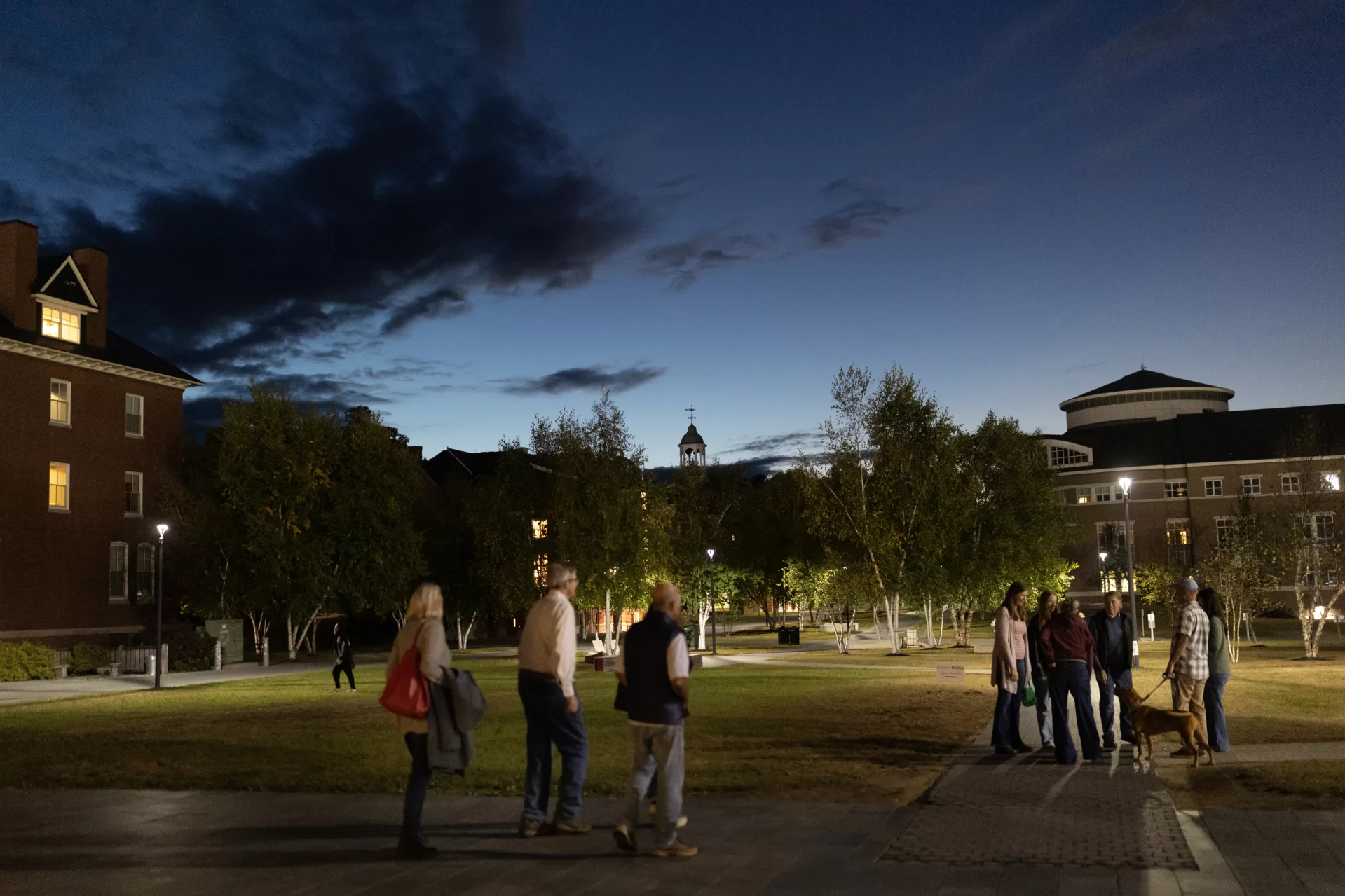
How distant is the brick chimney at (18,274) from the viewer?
1555 inches

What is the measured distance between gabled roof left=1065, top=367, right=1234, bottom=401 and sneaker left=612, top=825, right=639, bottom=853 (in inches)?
3860

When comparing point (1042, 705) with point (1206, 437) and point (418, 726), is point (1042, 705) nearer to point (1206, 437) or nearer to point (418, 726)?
point (418, 726)

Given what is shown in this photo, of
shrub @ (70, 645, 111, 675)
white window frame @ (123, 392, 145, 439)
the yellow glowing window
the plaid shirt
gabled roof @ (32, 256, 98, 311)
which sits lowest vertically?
shrub @ (70, 645, 111, 675)

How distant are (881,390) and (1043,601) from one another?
31.3m

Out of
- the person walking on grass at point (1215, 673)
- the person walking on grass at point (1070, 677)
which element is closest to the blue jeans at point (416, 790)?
the person walking on grass at point (1070, 677)

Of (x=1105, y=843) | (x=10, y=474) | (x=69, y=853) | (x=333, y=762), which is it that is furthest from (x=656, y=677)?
(x=10, y=474)

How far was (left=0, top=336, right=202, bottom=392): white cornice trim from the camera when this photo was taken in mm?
38438

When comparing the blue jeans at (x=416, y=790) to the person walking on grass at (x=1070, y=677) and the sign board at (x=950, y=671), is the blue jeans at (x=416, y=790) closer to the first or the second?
the person walking on grass at (x=1070, y=677)

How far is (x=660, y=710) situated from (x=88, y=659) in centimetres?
3399

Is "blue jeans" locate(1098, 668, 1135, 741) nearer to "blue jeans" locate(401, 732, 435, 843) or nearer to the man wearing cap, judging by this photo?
the man wearing cap

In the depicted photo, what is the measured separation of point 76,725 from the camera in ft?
64.6

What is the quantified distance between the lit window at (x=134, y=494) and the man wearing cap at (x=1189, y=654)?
1531 inches

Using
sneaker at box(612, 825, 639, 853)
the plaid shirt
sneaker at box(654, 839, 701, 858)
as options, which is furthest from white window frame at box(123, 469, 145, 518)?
sneaker at box(654, 839, 701, 858)

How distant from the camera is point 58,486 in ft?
133
